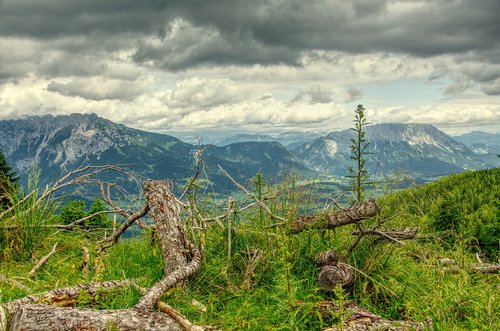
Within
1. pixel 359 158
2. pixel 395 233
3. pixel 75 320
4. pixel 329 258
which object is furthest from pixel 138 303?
pixel 359 158

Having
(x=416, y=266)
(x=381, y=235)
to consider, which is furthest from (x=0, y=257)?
(x=416, y=266)

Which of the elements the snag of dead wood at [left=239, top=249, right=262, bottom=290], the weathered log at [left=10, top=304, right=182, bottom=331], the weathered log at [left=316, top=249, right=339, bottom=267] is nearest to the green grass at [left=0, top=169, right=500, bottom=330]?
the snag of dead wood at [left=239, top=249, right=262, bottom=290]

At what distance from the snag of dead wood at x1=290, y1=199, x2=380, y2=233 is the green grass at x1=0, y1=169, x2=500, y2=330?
8.0 inches

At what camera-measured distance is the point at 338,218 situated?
19.5 ft

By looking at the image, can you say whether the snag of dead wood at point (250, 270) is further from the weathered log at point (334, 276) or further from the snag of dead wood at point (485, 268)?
the snag of dead wood at point (485, 268)

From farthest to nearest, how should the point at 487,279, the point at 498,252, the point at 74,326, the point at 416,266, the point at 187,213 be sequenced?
the point at 498,252 → the point at 487,279 → the point at 187,213 → the point at 416,266 → the point at 74,326

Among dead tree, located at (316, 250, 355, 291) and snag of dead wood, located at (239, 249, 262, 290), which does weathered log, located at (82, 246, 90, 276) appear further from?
dead tree, located at (316, 250, 355, 291)

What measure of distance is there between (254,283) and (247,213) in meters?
1.77

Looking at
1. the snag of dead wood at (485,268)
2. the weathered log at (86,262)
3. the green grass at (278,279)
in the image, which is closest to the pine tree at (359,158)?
the green grass at (278,279)

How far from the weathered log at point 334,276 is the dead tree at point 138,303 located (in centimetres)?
189

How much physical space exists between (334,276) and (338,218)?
97 cm

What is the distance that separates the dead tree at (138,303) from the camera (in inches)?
156

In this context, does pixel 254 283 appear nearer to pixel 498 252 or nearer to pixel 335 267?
pixel 335 267

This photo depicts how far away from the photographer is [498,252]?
11.0 m
